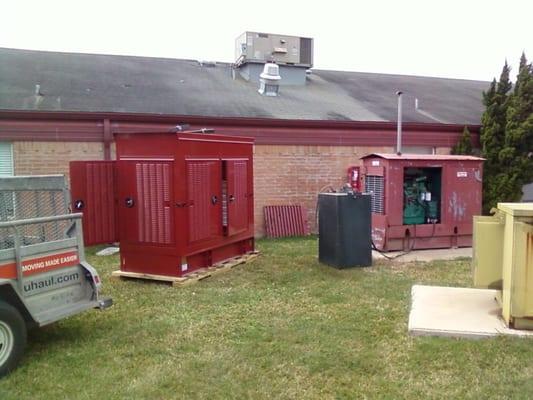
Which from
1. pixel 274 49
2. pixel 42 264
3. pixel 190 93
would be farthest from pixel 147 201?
pixel 274 49

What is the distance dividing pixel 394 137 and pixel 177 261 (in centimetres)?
792

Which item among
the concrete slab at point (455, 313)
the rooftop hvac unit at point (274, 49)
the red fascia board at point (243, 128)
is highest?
the rooftop hvac unit at point (274, 49)

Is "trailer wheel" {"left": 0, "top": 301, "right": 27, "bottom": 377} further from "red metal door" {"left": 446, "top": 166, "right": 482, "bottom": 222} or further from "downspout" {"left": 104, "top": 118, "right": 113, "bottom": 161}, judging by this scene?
"red metal door" {"left": 446, "top": 166, "right": 482, "bottom": 222}

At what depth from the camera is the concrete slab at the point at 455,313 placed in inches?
197

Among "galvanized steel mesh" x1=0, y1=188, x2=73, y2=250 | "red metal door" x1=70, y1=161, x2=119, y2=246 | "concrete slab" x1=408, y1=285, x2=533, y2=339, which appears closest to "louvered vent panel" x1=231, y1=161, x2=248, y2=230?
"red metal door" x1=70, y1=161, x2=119, y2=246

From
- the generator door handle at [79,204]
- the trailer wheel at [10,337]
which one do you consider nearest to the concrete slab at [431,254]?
the generator door handle at [79,204]

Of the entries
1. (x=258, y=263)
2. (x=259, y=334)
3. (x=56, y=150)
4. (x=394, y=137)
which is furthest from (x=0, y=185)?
(x=394, y=137)

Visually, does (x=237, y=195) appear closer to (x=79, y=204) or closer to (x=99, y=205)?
(x=99, y=205)

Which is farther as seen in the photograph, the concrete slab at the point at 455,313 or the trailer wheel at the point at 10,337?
the concrete slab at the point at 455,313

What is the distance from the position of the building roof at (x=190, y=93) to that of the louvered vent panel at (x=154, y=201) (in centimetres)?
429

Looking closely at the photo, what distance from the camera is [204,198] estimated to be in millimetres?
7758

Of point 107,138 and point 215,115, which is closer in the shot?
point 107,138

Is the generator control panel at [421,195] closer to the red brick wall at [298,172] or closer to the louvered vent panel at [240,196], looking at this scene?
the red brick wall at [298,172]

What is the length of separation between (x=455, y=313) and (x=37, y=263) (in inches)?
165
